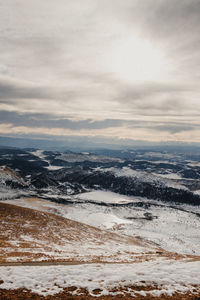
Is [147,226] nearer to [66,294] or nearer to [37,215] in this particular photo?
[37,215]

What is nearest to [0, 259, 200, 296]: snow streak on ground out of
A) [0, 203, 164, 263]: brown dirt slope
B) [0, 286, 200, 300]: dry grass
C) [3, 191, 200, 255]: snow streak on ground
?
[0, 286, 200, 300]: dry grass

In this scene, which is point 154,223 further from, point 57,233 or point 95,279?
point 95,279

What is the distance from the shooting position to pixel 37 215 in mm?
77000

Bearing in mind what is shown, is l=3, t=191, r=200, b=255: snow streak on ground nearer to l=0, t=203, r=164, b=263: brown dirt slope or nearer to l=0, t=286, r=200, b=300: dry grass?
l=0, t=203, r=164, b=263: brown dirt slope

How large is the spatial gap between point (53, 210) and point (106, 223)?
1298 inches

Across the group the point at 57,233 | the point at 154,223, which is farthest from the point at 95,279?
the point at 154,223

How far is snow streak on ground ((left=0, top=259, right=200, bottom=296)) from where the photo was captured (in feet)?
48.4

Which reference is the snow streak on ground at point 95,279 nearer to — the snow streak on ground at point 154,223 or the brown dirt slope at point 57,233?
the brown dirt slope at point 57,233

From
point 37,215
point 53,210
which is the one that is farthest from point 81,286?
point 53,210

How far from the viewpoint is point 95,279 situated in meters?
16.7

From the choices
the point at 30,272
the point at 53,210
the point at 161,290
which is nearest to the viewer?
the point at 161,290

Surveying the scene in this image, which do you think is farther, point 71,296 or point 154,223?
point 154,223

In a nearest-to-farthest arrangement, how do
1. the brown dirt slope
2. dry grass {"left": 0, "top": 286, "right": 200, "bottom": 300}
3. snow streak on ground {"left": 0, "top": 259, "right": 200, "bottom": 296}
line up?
dry grass {"left": 0, "top": 286, "right": 200, "bottom": 300}
snow streak on ground {"left": 0, "top": 259, "right": 200, "bottom": 296}
the brown dirt slope

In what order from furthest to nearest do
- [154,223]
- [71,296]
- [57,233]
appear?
1. [154,223]
2. [57,233]
3. [71,296]
